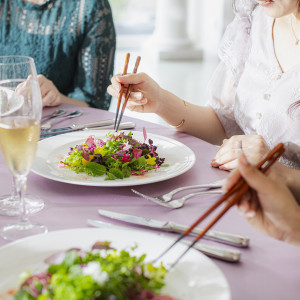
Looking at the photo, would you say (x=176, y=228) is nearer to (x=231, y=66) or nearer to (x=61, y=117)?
(x=61, y=117)

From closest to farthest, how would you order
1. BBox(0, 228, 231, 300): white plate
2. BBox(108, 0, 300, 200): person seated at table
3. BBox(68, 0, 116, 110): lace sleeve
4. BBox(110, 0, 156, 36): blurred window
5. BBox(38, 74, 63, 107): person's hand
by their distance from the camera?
BBox(0, 228, 231, 300): white plate
BBox(108, 0, 300, 200): person seated at table
BBox(38, 74, 63, 107): person's hand
BBox(68, 0, 116, 110): lace sleeve
BBox(110, 0, 156, 36): blurred window

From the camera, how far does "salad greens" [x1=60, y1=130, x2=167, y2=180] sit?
117 centimetres

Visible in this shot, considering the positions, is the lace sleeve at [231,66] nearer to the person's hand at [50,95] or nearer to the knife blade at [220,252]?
the person's hand at [50,95]

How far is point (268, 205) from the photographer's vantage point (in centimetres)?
77

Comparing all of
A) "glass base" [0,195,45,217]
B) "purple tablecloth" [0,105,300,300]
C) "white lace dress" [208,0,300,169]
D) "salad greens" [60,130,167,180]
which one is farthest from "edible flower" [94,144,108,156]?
"white lace dress" [208,0,300,169]

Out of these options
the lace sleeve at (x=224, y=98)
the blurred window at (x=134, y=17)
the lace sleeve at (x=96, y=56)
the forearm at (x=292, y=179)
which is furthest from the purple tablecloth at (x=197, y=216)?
the blurred window at (x=134, y=17)

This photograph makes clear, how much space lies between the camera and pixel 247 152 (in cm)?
126

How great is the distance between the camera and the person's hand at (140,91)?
1533 mm

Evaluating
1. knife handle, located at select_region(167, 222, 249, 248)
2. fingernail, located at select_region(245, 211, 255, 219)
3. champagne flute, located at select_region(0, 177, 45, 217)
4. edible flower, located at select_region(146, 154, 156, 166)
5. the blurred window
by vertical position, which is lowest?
the blurred window

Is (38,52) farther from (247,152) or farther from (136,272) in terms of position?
(136,272)

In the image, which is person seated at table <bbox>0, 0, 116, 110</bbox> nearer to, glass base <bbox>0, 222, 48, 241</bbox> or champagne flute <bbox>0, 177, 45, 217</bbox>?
champagne flute <bbox>0, 177, 45, 217</bbox>

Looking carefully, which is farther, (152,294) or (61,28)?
(61,28)

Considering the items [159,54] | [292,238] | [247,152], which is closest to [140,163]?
[247,152]

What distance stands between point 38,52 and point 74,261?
192 cm
